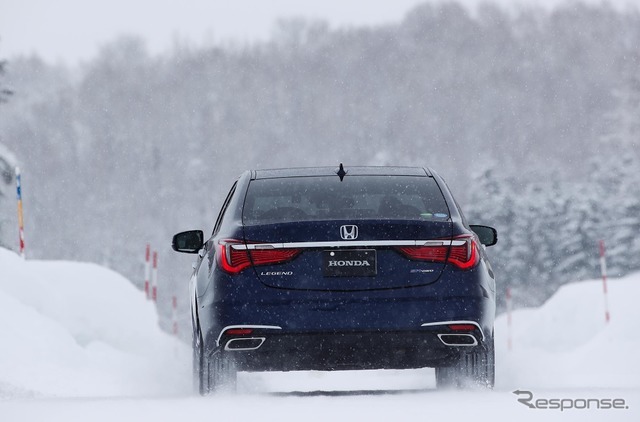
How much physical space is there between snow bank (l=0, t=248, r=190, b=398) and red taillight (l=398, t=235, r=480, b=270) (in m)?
4.05

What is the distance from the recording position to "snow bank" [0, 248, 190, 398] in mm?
12391

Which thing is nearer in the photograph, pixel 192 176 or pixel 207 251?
pixel 207 251

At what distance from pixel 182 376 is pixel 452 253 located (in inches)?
191

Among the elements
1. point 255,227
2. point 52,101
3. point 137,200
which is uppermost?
point 255,227

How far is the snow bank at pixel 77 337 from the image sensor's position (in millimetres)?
12391

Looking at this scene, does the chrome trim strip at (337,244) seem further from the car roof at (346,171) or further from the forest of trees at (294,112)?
the forest of trees at (294,112)

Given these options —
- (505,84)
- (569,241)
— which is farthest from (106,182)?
(569,241)

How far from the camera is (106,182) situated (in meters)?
131

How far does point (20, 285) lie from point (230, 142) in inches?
4982

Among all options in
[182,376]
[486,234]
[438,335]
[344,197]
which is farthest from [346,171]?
[182,376]

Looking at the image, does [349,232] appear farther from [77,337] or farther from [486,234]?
[77,337]

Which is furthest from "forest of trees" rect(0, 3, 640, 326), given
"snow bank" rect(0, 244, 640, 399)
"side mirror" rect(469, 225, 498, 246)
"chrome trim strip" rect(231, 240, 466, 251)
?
"chrome trim strip" rect(231, 240, 466, 251)

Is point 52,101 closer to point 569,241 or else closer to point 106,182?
point 106,182

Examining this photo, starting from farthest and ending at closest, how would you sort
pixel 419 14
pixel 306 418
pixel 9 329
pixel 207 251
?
pixel 419 14, pixel 9 329, pixel 207 251, pixel 306 418
